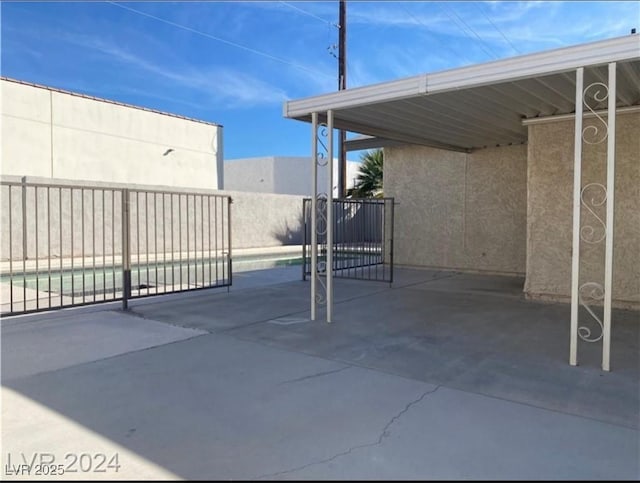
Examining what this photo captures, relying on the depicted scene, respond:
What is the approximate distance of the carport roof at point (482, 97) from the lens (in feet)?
13.9

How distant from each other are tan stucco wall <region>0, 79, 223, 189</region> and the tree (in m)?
9.52

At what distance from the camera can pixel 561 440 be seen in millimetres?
2932

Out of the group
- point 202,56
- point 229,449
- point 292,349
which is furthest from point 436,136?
point 202,56

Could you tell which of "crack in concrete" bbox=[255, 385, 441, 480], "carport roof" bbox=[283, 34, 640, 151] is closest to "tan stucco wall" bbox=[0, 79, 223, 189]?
"carport roof" bbox=[283, 34, 640, 151]

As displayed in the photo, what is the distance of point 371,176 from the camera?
17.0m

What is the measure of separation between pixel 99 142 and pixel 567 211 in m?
17.5

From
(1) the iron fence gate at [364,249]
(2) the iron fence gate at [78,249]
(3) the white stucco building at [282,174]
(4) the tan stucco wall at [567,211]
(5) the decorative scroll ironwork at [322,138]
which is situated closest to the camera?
(5) the decorative scroll ironwork at [322,138]

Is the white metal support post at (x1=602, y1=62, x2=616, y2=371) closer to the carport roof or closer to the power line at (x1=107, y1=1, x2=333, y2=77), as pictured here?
the carport roof

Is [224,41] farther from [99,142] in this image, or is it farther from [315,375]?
[315,375]

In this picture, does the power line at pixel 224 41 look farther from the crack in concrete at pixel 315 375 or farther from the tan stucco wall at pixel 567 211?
the crack in concrete at pixel 315 375

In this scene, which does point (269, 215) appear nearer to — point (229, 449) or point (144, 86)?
point (144, 86)

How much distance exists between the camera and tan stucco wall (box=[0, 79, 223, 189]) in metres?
16.6

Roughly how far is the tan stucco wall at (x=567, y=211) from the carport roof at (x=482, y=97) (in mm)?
458

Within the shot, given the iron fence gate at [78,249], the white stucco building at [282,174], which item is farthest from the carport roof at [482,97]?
the white stucco building at [282,174]
